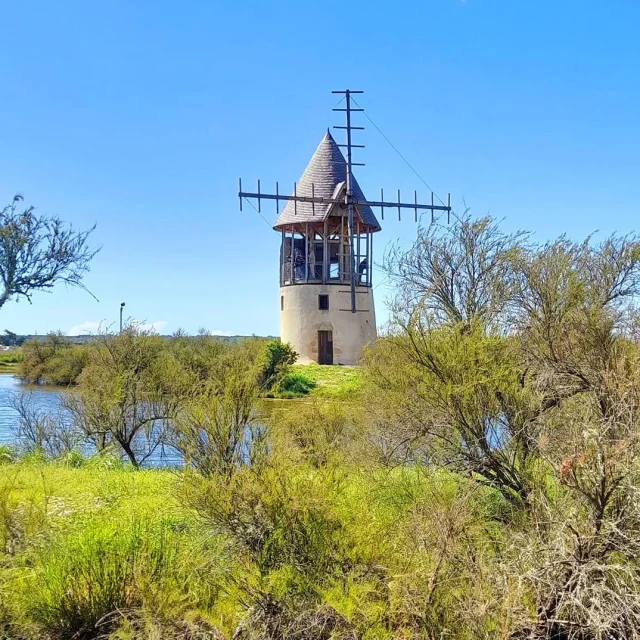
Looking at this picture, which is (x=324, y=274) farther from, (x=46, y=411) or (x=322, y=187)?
(x=46, y=411)

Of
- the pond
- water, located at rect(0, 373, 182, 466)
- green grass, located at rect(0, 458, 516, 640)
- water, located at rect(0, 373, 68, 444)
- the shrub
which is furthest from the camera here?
water, located at rect(0, 373, 68, 444)

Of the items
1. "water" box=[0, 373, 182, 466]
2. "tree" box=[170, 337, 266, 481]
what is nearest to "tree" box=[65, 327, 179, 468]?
"water" box=[0, 373, 182, 466]

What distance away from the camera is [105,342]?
483 inches

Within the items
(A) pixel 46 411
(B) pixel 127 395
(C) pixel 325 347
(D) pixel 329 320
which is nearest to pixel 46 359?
(C) pixel 325 347

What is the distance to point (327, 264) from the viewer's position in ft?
82.7

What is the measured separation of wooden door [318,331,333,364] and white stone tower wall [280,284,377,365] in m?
0.27

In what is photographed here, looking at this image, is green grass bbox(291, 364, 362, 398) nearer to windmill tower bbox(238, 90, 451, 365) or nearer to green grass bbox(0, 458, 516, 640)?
windmill tower bbox(238, 90, 451, 365)

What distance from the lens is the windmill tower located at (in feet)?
80.3

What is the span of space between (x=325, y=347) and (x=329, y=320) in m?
1.20

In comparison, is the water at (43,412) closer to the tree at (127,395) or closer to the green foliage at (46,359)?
the tree at (127,395)

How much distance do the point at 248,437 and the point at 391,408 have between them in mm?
1435

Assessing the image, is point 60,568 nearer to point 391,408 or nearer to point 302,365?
point 391,408

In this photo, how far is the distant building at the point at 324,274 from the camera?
24.9m

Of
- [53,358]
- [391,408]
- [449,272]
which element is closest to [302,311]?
[53,358]
